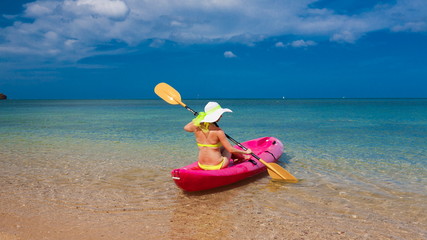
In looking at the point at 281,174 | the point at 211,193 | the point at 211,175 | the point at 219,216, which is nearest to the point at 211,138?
the point at 211,175

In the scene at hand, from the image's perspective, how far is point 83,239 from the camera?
393 centimetres

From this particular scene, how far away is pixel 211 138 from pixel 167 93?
3.19 metres

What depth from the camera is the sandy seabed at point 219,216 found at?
13.7ft

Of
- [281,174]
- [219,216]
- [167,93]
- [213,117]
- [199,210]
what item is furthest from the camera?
[167,93]

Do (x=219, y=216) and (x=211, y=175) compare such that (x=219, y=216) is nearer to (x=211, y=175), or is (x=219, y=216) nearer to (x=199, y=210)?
(x=199, y=210)

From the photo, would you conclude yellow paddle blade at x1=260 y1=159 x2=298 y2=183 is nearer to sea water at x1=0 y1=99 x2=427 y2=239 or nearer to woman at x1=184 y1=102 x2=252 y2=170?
sea water at x1=0 y1=99 x2=427 y2=239

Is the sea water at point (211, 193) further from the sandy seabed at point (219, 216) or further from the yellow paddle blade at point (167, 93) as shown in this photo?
the yellow paddle blade at point (167, 93)

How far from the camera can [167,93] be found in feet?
28.6

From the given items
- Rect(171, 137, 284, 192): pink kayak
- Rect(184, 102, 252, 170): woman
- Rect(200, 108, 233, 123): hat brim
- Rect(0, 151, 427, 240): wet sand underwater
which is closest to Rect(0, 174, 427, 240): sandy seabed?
Rect(0, 151, 427, 240): wet sand underwater

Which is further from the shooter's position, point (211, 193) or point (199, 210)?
point (211, 193)

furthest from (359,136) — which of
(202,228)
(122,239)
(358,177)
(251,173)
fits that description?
(122,239)

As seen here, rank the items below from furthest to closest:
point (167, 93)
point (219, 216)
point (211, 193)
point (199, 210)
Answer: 1. point (167, 93)
2. point (211, 193)
3. point (199, 210)
4. point (219, 216)

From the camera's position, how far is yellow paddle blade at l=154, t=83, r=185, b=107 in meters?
8.59

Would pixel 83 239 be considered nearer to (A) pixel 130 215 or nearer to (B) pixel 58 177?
(A) pixel 130 215
